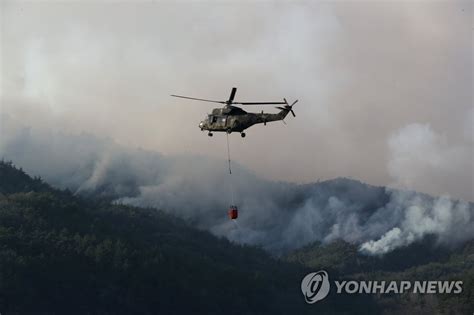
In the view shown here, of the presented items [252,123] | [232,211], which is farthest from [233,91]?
[232,211]

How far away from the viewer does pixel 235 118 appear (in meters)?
129

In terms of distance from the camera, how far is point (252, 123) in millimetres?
128500

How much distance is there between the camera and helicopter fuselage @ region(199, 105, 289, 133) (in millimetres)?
126875

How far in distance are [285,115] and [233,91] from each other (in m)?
8.91

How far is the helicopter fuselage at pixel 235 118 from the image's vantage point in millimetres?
126875

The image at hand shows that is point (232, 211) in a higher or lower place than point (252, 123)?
lower

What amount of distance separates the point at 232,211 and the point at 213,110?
57.5 feet

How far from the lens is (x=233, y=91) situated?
126m

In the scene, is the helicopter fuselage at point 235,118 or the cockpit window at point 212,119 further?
the cockpit window at point 212,119

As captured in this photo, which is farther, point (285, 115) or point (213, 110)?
point (213, 110)

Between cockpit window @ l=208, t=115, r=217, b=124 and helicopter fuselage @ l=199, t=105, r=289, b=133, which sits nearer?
helicopter fuselage @ l=199, t=105, r=289, b=133

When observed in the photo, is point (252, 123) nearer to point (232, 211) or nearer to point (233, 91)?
point (233, 91)

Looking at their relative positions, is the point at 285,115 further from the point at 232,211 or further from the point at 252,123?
the point at 232,211

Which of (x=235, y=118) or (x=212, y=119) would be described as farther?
(x=212, y=119)
